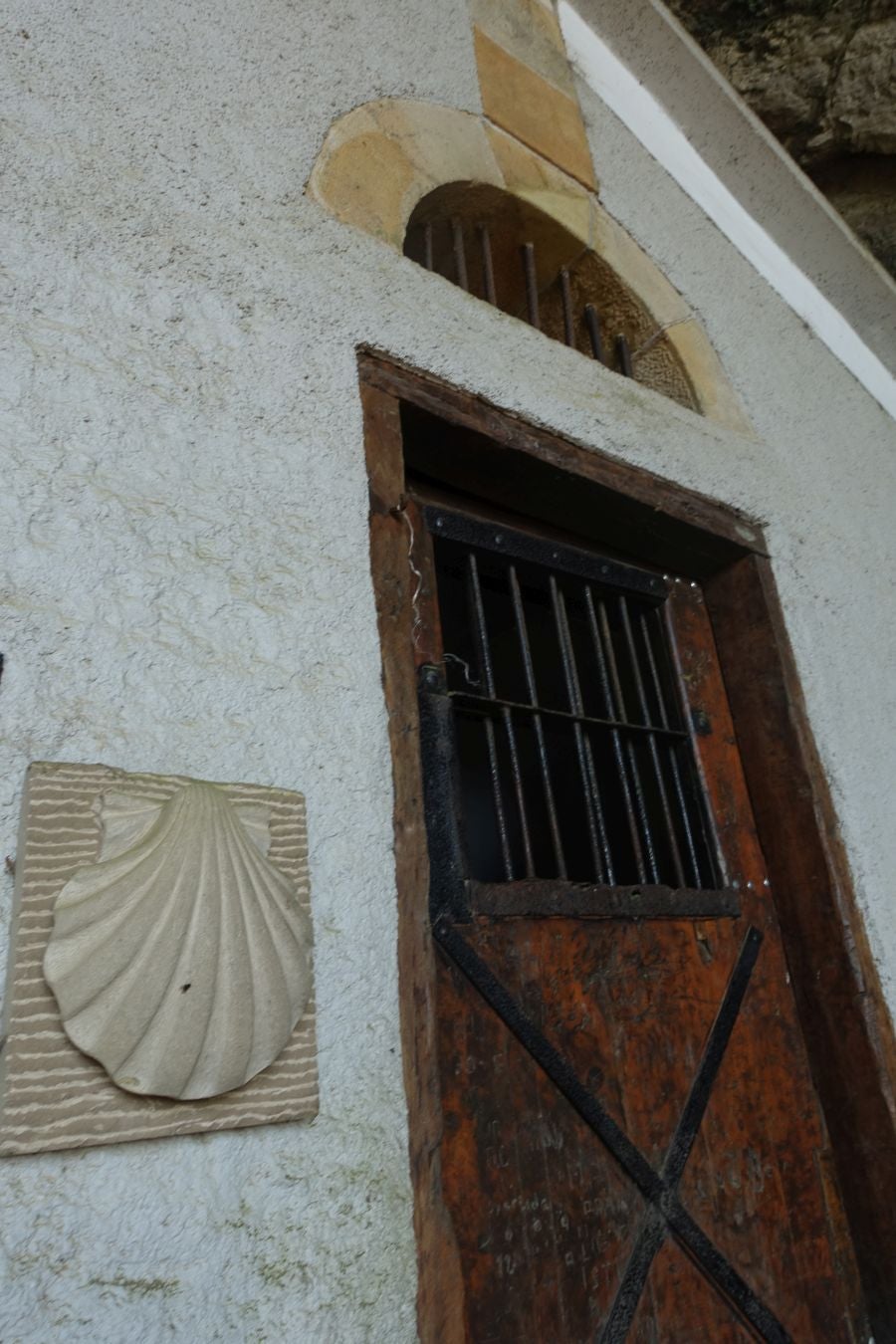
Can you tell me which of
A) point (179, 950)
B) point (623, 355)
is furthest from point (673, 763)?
point (179, 950)

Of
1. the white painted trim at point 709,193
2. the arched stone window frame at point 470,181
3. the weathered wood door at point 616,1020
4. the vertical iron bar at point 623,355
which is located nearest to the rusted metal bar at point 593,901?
the weathered wood door at point 616,1020

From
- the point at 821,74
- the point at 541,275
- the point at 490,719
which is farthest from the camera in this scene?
the point at 821,74

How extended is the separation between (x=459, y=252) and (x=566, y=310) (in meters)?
0.33

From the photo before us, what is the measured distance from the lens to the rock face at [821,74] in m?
3.30

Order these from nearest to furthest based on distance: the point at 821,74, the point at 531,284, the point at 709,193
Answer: the point at 531,284 < the point at 709,193 < the point at 821,74

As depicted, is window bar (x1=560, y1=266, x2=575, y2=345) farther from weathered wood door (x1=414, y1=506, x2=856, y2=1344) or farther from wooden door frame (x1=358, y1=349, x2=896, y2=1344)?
weathered wood door (x1=414, y1=506, x2=856, y2=1344)

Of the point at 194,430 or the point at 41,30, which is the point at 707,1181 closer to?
the point at 194,430

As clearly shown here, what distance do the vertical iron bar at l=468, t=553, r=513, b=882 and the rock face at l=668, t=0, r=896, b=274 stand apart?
263 cm

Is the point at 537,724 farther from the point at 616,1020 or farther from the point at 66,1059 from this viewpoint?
the point at 66,1059

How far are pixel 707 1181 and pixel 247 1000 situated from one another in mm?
1045

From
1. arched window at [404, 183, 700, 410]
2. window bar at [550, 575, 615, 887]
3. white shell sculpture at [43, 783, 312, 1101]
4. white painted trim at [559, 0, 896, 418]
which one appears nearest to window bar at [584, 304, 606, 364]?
arched window at [404, 183, 700, 410]

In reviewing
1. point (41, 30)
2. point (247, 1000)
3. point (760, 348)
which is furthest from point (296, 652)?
point (760, 348)

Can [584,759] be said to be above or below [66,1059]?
above

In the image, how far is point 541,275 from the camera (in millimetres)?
2527
